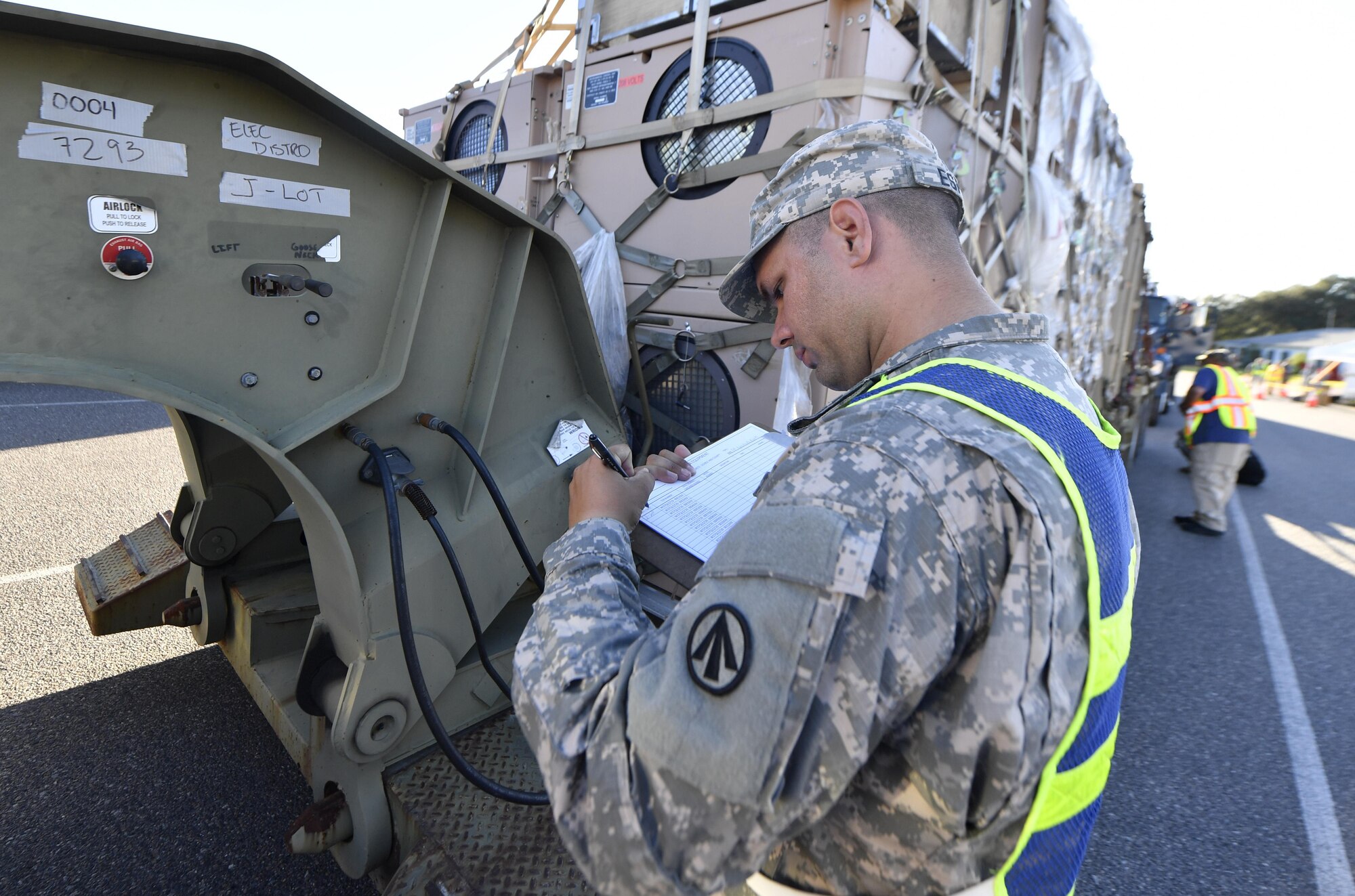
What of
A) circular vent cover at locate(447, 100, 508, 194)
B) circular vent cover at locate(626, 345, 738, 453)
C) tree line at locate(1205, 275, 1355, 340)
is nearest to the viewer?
circular vent cover at locate(626, 345, 738, 453)

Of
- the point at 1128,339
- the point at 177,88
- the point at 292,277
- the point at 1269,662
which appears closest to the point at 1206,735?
the point at 1269,662

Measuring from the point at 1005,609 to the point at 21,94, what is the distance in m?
1.52

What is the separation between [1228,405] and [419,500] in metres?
7.26

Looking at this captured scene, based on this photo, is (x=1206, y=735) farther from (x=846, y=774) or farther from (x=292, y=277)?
(x=292, y=277)

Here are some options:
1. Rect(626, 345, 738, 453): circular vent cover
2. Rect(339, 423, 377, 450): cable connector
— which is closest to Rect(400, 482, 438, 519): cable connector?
Rect(339, 423, 377, 450): cable connector

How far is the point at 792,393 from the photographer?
2820 mm

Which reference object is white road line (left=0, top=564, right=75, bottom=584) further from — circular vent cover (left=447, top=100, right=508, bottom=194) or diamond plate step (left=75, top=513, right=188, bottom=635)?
circular vent cover (left=447, top=100, right=508, bottom=194)

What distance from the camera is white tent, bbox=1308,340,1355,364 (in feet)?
79.2

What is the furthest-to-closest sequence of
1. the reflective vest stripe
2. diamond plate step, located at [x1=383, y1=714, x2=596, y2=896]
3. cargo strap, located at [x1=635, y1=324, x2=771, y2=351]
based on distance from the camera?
cargo strap, located at [x1=635, y1=324, x2=771, y2=351], diamond plate step, located at [x1=383, y1=714, x2=596, y2=896], the reflective vest stripe

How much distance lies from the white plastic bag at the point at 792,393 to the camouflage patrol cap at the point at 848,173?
158cm

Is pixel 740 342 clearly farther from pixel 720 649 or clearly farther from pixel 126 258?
pixel 720 649

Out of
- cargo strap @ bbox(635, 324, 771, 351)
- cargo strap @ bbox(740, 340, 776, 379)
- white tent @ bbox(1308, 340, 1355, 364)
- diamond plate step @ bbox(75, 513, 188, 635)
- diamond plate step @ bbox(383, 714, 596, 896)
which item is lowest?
diamond plate step @ bbox(383, 714, 596, 896)

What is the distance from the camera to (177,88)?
1.16m

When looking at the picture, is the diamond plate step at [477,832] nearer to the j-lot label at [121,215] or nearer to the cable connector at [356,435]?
the cable connector at [356,435]
